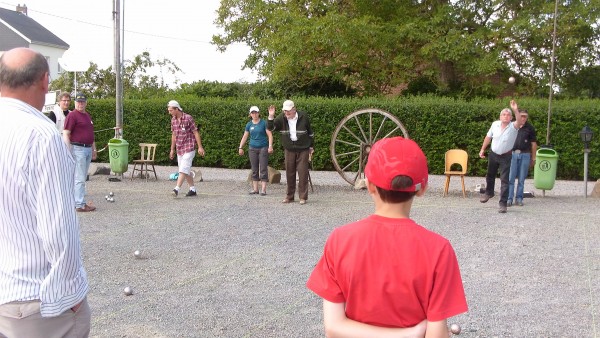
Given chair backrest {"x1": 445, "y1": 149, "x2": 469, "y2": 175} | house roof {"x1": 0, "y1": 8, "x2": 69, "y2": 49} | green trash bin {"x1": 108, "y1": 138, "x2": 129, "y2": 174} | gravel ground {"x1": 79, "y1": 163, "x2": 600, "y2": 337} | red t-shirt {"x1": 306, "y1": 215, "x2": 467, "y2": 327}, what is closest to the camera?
red t-shirt {"x1": 306, "y1": 215, "x2": 467, "y2": 327}

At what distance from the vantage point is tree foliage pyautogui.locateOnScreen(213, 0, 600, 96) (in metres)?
19.8

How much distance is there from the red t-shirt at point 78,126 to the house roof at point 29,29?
138 feet

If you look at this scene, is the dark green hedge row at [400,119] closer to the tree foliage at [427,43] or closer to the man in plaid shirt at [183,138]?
the tree foliage at [427,43]

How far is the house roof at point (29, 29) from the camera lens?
4819cm

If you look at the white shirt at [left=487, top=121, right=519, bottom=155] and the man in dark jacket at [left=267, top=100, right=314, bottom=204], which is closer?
the white shirt at [left=487, top=121, right=519, bottom=155]

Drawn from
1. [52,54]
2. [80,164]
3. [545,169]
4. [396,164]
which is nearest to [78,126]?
[80,164]

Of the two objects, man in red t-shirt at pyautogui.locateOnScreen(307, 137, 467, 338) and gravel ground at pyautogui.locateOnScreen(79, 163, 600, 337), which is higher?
man in red t-shirt at pyautogui.locateOnScreen(307, 137, 467, 338)

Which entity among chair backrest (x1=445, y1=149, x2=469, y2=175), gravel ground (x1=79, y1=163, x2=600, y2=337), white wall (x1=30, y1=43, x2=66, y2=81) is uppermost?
white wall (x1=30, y1=43, x2=66, y2=81)

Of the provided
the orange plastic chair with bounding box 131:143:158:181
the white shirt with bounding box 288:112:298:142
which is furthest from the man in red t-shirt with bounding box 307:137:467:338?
the orange plastic chair with bounding box 131:143:158:181

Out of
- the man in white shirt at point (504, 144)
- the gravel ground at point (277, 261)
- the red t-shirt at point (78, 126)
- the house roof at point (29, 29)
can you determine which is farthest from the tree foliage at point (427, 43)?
the house roof at point (29, 29)

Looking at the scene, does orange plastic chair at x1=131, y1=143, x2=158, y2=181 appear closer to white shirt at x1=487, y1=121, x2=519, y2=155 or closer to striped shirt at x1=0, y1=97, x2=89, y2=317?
white shirt at x1=487, y1=121, x2=519, y2=155

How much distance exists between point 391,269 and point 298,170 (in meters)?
9.70

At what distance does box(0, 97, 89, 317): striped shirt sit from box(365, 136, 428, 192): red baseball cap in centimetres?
109

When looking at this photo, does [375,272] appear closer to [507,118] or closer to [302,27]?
[507,118]
